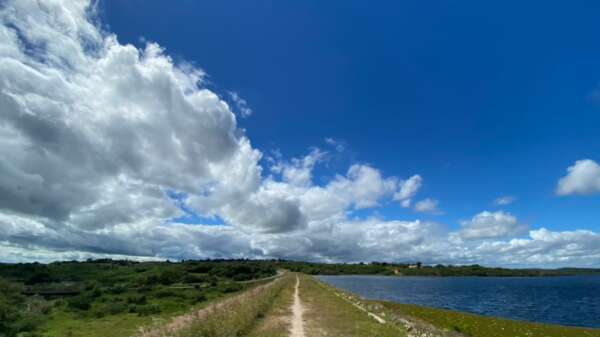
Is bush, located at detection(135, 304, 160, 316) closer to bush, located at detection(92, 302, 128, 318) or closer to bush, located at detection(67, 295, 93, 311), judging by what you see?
bush, located at detection(92, 302, 128, 318)

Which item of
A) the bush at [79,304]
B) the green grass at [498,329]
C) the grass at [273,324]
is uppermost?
the grass at [273,324]

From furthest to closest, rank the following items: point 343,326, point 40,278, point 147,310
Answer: point 40,278 < point 147,310 < point 343,326

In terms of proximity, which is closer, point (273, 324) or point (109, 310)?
point (273, 324)

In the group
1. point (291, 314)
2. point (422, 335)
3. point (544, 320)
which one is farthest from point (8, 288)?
point (544, 320)

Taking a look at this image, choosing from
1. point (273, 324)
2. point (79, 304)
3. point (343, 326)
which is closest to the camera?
point (273, 324)

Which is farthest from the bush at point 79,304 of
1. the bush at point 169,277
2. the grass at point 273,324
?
the bush at point 169,277

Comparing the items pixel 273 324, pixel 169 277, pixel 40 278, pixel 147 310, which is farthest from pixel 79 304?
pixel 40 278

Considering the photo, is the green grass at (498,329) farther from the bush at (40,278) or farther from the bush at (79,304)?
the bush at (40,278)

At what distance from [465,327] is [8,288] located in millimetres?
51830

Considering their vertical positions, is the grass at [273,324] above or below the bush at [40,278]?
above

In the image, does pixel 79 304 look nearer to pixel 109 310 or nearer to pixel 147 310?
pixel 109 310

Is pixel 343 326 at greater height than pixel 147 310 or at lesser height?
greater

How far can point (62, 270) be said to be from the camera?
393 feet

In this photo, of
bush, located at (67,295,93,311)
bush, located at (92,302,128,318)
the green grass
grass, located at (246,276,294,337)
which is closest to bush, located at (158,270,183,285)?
bush, located at (67,295,93,311)
